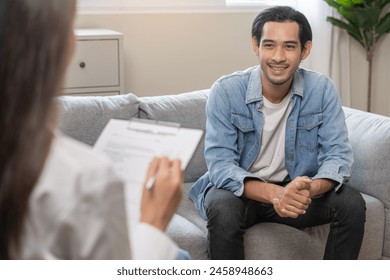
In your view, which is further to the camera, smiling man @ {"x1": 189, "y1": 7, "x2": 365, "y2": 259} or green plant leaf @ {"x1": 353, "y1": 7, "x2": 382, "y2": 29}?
green plant leaf @ {"x1": 353, "y1": 7, "x2": 382, "y2": 29}

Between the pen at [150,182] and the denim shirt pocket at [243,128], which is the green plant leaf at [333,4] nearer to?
the denim shirt pocket at [243,128]

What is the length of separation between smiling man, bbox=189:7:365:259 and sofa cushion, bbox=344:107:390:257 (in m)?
0.14

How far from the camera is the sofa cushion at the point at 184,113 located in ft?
8.01

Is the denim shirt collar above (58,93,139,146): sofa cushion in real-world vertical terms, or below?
above

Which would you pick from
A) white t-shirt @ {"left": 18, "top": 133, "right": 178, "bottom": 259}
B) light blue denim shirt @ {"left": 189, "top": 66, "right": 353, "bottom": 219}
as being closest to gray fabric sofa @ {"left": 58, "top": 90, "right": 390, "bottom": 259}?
light blue denim shirt @ {"left": 189, "top": 66, "right": 353, "bottom": 219}

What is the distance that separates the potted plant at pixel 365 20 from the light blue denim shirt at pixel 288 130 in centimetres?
172

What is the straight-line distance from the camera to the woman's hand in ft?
3.08

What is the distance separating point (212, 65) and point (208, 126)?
1846mm

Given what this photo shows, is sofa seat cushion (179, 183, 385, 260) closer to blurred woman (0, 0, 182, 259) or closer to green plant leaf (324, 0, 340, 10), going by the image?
blurred woman (0, 0, 182, 259)

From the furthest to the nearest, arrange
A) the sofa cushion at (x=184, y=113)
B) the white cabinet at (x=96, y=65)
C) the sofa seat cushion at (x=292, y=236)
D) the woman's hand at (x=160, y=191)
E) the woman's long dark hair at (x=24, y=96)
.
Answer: the white cabinet at (x=96, y=65), the sofa cushion at (x=184, y=113), the sofa seat cushion at (x=292, y=236), the woman's hand at (x=160, y=191), the woman's long dark hair at (x=24, y=96)

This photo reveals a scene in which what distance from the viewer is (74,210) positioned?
0.73 m

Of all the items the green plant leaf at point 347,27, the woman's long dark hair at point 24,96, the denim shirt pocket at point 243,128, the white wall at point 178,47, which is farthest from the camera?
the green plant leaf at point 347,27

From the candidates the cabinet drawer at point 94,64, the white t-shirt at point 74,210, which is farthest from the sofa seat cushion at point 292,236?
the white t-shirt at point 74,210
